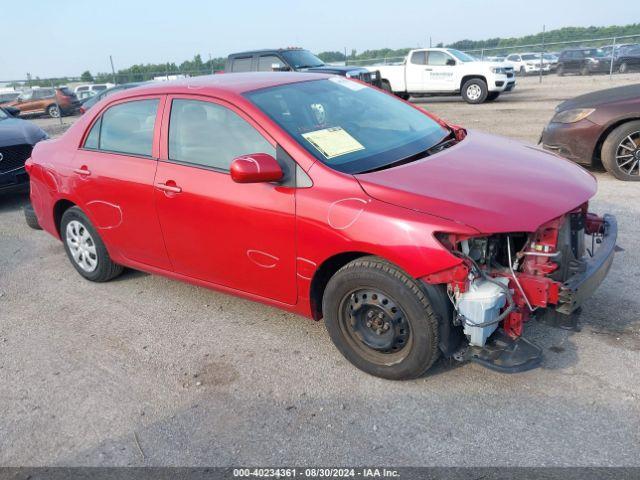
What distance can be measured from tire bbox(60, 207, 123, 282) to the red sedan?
262mm

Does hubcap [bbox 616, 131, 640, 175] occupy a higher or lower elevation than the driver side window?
lower

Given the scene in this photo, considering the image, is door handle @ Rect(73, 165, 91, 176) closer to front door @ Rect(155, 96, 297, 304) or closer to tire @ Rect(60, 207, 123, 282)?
tire @ Rect(60, 207, 123, 282)

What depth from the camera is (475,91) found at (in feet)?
56.9

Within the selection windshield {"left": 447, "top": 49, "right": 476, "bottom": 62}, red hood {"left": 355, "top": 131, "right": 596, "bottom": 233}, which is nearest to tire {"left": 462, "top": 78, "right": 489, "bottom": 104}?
windshield {"left": 447, "top": 49, "right": 476, "bottom": 62}

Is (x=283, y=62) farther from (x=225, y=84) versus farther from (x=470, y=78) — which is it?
(x=225, y=84)

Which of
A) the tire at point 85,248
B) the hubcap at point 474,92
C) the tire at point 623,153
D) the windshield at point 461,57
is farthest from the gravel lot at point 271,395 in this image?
the windshield at point 461,57

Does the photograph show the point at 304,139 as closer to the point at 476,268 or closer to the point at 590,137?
the point at 476,268

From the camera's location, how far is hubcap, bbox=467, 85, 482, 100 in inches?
680

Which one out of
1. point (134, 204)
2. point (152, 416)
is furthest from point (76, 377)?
point (134, 204)

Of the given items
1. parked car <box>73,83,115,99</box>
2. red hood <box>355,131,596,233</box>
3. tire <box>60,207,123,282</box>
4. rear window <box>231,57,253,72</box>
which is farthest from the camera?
parked car <box>73,83,115,99</box>

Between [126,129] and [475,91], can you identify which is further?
[475,91]

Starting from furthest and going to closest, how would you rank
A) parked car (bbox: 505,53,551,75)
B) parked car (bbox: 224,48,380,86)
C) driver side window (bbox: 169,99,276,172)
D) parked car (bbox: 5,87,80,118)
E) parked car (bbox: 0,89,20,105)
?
parked car (bbox: 505,53,551,75), parked car (bbox: 0,89,20,105), parked car (bbox: 5,87,80,118), parked car (bbox: 224,48,380,86), driver side window (bbox: 169,99,276,172)

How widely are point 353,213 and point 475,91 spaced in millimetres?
15664

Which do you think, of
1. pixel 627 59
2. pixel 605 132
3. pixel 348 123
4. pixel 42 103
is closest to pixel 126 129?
pixel 348 123
